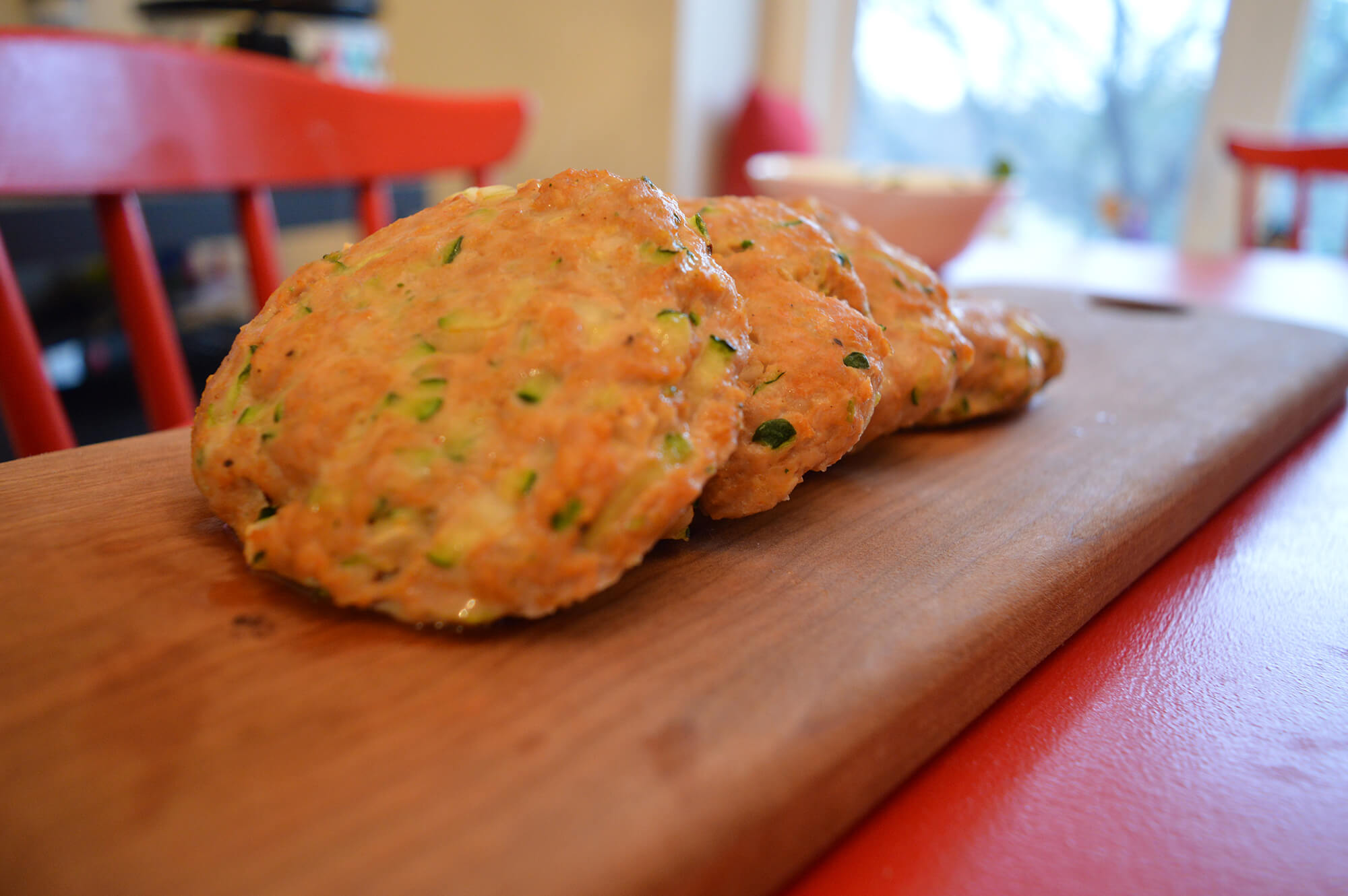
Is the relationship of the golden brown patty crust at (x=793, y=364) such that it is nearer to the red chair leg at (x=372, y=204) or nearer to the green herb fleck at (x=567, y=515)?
the green herb fleck at (x=567, y=515)

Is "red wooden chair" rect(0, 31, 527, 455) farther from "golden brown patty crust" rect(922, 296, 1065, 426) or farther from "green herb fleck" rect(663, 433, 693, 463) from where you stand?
"golden brown patty crust" rect(922, 296, 1065, 426)

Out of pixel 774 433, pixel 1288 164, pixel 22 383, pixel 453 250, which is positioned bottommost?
pixel 1288 164

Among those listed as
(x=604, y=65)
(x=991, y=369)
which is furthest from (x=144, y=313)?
(x=604, y=65)

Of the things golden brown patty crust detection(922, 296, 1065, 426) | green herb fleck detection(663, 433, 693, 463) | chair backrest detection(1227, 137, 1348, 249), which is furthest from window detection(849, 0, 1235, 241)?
green herb fleck detection(663, 433, 693, 463)

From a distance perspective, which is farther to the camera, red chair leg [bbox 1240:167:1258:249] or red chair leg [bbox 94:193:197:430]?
red chair leg [bbox 1240:167:1258:249]

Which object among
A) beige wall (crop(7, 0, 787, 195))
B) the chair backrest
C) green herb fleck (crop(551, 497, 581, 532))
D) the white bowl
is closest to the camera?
green herb fleck (crop(551, 497, 581, 532))

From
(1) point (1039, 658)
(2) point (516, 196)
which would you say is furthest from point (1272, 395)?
(2) point (516, 196)

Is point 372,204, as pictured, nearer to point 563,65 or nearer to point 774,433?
point 774,433
